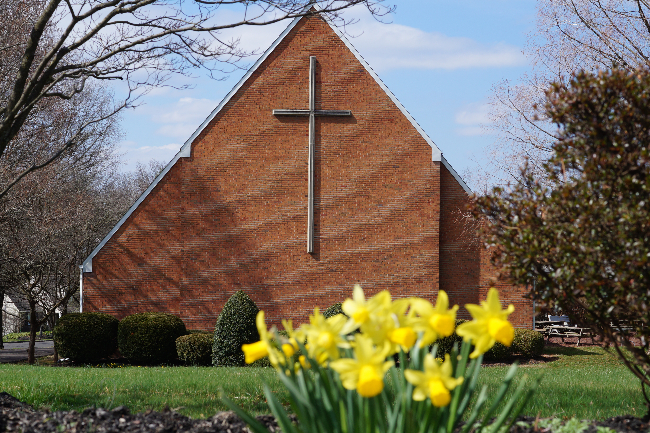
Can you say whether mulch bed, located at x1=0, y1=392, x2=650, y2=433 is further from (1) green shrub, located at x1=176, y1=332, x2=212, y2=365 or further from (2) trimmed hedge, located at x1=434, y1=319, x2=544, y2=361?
(2) trimmed hedge, located at x1=434, y1=319, x2=544, y2=361

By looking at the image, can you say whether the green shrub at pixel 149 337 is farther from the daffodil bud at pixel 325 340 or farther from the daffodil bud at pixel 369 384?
the daffodil bud at pixel 369 384

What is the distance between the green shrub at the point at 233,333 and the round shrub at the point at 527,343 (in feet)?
24.6

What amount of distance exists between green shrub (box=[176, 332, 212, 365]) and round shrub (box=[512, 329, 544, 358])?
8.59 meters

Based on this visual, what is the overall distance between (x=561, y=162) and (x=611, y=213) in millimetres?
749

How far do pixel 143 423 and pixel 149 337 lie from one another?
41.3 feet

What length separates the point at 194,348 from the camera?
15.9m

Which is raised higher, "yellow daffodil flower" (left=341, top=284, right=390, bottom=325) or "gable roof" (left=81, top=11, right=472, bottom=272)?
"gable roof" (left=81, top=11, right=472, bottom=272)

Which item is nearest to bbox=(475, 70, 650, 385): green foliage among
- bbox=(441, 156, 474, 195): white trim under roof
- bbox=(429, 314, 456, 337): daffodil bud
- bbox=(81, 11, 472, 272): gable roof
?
bbox=(429, 314, 456, 337): daffodil bud

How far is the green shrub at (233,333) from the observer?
15.3m

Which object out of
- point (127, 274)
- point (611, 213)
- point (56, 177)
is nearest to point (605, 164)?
point (611, 213)

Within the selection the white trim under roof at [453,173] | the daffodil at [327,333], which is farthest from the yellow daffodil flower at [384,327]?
the white trim under roof at [453,173]

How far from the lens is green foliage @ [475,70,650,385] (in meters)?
3.99

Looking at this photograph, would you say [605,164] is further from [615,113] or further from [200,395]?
[200,395]

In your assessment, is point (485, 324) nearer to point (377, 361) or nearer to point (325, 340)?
point (377, 361)
